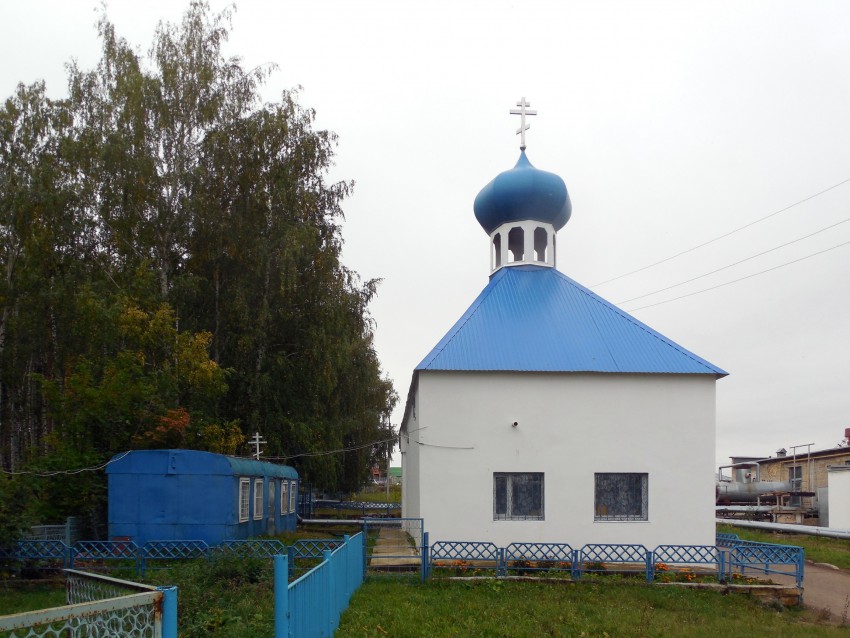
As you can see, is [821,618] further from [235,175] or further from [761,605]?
[235,175]

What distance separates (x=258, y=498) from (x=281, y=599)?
45.0ft

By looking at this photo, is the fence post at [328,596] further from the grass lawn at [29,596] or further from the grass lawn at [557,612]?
the grass lawn at [29,596]

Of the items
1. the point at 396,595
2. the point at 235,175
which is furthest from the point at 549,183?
the point at 396,595

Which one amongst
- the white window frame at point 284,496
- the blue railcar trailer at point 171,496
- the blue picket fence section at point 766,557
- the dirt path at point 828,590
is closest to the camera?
the dirt path at point 828,590

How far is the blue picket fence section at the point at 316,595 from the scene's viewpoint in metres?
5.91

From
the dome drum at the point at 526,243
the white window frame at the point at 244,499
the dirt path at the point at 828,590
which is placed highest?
the dome drum at the point at 526,243

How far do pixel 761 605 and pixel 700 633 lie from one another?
2.99 meters

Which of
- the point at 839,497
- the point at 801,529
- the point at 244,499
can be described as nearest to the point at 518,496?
the point at 244,499

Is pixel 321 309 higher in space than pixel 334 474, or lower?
higher

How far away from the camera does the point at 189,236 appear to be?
77.3 feet

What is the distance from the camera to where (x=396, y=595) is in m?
12.3

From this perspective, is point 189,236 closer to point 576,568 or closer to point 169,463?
point 169,463

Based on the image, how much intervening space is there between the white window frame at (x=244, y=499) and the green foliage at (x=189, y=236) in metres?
3.51

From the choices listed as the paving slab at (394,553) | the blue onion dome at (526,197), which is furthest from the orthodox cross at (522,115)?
the paving slab at (394,553)
